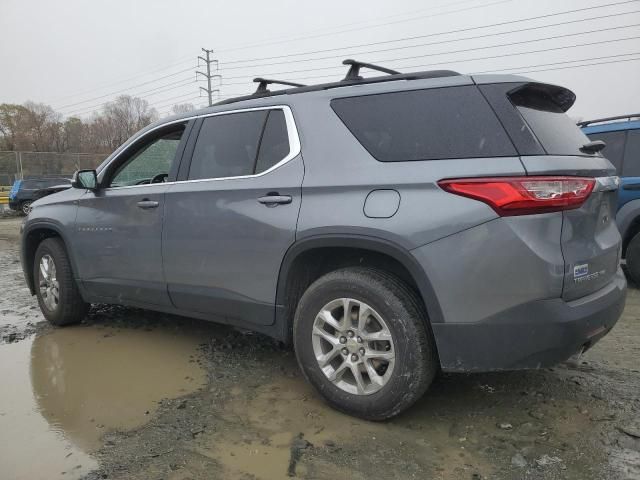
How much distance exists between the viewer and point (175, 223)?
12.0 feet

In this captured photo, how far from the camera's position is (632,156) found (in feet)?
19.4

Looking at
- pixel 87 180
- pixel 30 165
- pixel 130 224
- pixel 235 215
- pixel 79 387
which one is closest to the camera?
pixel 235 215

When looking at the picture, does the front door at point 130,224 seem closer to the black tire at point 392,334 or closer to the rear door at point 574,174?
the black tire at point 392,334

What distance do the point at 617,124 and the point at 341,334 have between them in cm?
504

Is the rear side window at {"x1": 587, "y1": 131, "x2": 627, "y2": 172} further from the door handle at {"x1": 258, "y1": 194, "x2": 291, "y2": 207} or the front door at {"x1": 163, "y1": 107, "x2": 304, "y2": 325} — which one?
the door handle at {"x1": 258, "y1": 194, "x2": 291, "y2": 207}

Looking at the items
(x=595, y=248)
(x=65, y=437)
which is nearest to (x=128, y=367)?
(x=65, y=437)

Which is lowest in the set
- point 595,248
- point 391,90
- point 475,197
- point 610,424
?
point 610,424

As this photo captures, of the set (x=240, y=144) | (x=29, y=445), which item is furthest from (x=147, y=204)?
(x=29, y=445)

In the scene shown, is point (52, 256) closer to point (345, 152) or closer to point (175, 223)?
point (175, 223)

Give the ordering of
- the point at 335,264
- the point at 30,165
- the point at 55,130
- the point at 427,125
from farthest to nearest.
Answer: the point at 55,130 < the point at 30,165 < the point at 335,264 < the point at 427,125

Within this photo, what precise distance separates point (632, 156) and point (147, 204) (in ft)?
17.4

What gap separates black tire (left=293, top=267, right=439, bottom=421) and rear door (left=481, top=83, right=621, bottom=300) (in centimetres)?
72

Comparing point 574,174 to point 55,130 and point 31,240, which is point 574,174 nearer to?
point 31,240

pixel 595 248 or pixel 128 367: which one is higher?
pixel 595 248
